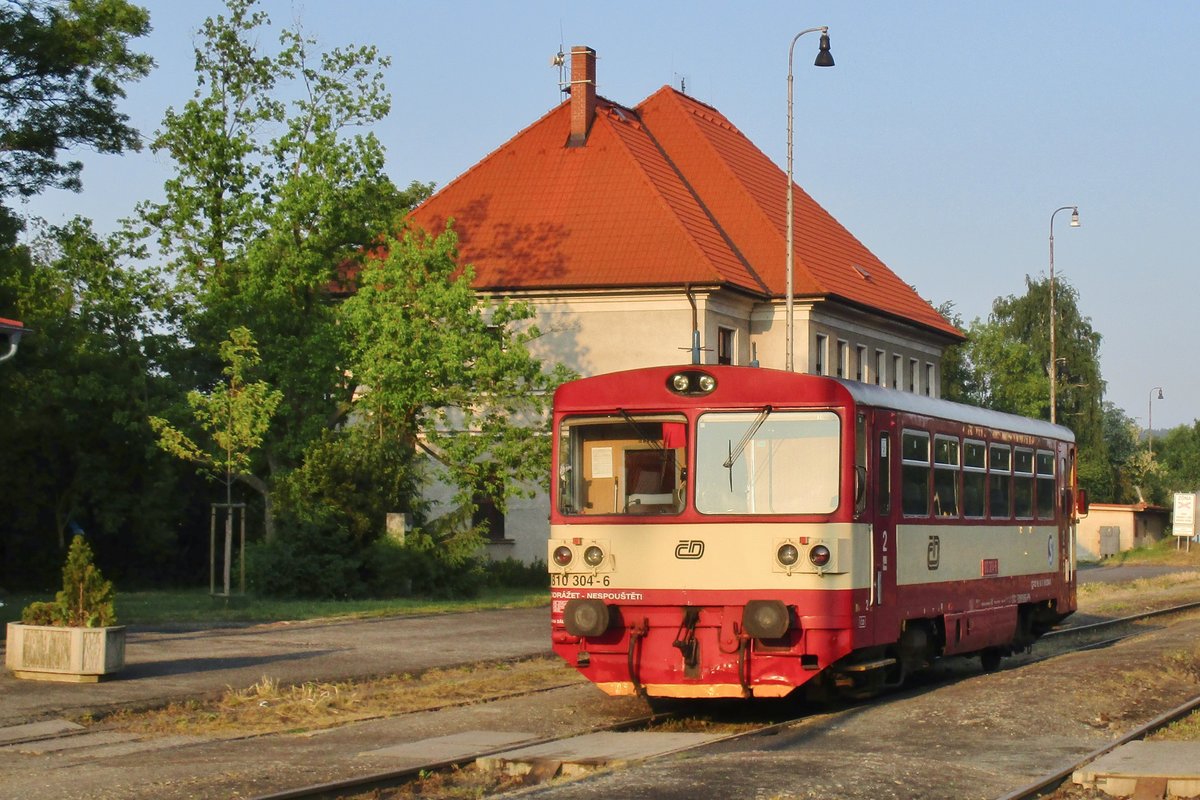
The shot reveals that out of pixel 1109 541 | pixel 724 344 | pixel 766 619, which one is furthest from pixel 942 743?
pixel 1109 541

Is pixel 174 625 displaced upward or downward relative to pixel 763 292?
downward

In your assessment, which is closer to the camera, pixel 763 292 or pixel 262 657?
pixel 262 657

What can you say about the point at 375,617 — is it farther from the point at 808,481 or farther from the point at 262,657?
the point at 808,481

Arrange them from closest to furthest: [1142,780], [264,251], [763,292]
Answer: [1142,780] < [264,251] < [763,292]

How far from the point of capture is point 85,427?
139 feet

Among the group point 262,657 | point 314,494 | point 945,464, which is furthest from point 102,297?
point 945,464

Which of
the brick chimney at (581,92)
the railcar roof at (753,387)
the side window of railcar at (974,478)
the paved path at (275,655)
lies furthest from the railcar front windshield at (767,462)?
the brick chimney at (581,92)

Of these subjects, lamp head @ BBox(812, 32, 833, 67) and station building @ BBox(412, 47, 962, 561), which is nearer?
lamp head @ BBox(812, 32, 833, 67)

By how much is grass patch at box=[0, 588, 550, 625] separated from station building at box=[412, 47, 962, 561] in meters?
14.0

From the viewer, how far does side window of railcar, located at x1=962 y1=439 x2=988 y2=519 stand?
17.1 metres

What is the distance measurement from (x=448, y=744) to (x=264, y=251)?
2694cm

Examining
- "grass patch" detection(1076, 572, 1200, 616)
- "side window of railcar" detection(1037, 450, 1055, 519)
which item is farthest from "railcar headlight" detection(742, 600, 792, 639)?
"grass patch" detection(1076, 572, 1200, 616)

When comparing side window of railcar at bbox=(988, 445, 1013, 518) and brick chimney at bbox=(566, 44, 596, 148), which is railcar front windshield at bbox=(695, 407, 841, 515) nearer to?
side window of railcar at bbox=(988, 445, 1013, 518)

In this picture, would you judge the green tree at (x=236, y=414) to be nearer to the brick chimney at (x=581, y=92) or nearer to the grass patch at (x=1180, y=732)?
the grass patch at (x=1180, y=732)
